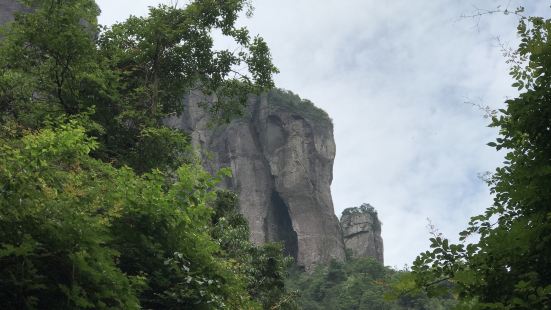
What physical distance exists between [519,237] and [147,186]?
16.1 ft

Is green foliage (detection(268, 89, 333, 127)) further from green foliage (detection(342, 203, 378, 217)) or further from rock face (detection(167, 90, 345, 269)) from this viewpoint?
green foliage (detection(342, 203, 378, 217))

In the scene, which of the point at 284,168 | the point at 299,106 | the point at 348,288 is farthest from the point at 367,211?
the point at 348,288

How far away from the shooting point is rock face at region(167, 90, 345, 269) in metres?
75.6

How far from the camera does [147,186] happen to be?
7.59 meters

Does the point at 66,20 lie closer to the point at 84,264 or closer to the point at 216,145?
the point at 84,264

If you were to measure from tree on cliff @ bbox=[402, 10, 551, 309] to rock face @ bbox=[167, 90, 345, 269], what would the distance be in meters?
68.8

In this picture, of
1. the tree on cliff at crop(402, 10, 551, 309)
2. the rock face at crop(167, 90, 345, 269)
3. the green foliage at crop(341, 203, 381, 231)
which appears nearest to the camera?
the tree on cliff at crop(402, 10, 551, 309)

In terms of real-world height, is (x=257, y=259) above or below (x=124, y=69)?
below

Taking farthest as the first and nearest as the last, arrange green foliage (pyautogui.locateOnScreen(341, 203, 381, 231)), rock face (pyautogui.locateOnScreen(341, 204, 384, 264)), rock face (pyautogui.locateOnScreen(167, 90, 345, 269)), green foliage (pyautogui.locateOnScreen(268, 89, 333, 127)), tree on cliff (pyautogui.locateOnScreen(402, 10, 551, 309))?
green foliage (pyautogui.locateOnScreen(341, 203, 381, 231)), rock face (pyautogui.locateOnScreen(341, 204, 384, 264)), green foliage (pyautogui.locateOnScreen(268, 89, 333, 127)), rock face (pyautogui.locateOnScreen(167, 90, 345, 269)), tree on cliff (pyautogui.locateOnScreen(402, 10, 551, 309))

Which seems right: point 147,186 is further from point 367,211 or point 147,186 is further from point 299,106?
point 367,211

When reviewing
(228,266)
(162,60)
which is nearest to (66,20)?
(162,60)

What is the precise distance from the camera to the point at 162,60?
16.1 m

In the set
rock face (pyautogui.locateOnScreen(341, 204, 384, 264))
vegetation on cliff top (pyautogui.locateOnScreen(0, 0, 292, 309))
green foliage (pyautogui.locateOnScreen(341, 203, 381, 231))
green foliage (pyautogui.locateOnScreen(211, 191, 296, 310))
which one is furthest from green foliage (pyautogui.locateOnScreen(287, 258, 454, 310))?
vegetation on cliff top (pyautogui.locateOnScreen(0, 0, 292, 309))

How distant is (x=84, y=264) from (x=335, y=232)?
74731mm
